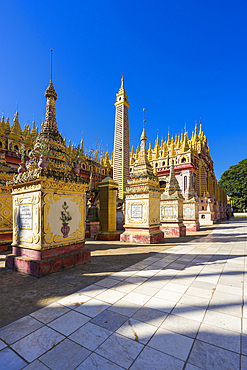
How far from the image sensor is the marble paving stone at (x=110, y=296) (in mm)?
2938

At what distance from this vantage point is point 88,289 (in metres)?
3.36

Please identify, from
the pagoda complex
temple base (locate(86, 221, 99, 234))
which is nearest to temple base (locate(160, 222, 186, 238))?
temple base (locate(86, 221, 99, 234))

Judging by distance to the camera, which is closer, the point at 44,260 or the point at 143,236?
the point at 44,260

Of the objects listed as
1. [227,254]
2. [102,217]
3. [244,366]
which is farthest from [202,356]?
[102,217]

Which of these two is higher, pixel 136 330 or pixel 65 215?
pixel 65 215

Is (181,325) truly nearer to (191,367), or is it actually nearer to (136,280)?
(191,367)

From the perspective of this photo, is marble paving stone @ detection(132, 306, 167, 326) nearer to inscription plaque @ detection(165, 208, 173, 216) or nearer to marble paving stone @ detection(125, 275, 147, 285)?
marble paving stone @ detection(125, 275, 147, 285)

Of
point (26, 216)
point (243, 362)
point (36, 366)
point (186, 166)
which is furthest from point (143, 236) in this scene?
point (186, 166)

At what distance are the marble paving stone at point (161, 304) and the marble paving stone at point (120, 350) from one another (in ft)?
2.62

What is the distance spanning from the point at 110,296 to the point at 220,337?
164cm

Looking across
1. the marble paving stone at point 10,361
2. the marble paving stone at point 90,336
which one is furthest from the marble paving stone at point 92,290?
the marble paving stone at point 10,361

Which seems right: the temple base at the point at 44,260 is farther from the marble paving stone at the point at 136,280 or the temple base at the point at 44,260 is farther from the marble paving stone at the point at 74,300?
the marble paving stone at the point at 136,280

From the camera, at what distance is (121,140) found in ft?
80.6

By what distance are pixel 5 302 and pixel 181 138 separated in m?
38.5
